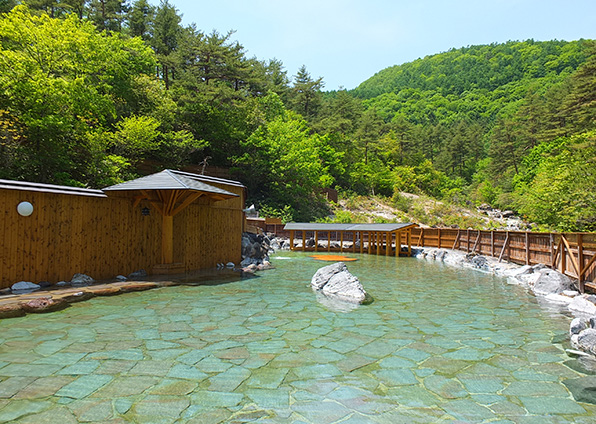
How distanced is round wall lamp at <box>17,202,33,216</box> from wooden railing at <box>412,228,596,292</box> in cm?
1239

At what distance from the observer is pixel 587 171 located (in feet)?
51.0

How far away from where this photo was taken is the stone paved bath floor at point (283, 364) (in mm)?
3154

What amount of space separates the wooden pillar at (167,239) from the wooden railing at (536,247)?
34.9ft

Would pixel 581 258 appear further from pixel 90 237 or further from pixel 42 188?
pixel 42 188

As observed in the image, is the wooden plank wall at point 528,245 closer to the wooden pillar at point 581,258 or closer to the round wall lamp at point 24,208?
the wooden pillar at point 581,258

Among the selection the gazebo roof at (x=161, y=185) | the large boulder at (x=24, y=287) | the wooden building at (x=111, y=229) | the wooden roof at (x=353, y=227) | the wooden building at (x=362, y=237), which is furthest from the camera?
the wooden building at (x=362, y=237)

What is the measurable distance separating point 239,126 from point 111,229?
858 inches

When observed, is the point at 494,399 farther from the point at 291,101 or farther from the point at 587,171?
the point at 291,101

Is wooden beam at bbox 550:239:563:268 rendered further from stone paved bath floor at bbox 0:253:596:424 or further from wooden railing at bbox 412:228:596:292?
stone paved bath floor at bbox 0:253:596:424

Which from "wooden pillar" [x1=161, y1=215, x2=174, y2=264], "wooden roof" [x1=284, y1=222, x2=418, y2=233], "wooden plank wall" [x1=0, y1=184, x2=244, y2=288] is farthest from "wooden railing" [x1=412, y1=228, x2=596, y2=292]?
"wooden pillar" [x1=161, y1=215, x2=174, y2=264]

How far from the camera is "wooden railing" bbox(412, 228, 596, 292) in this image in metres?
8.28

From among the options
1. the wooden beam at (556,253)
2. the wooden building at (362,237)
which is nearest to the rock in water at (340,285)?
the wooden beam at (556,253)

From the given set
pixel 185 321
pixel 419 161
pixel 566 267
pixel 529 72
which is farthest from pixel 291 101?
pixel 529 72

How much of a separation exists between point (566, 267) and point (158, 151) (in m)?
23.4
